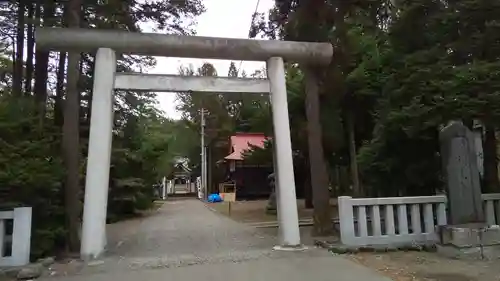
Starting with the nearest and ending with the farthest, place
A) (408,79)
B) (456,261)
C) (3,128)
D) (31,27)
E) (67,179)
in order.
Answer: (456,261)
(3,128)
(67,179)
(408,79)
(31,27)

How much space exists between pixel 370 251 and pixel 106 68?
6.20 metres

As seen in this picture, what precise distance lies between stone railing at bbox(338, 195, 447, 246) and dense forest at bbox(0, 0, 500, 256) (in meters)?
Answer: 1.60

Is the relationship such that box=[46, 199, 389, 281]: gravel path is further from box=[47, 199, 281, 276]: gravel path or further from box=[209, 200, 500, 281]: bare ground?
box=[209, 200, 500, 281]: bare ground

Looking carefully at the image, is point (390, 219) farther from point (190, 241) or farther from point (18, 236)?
point (18, 236)

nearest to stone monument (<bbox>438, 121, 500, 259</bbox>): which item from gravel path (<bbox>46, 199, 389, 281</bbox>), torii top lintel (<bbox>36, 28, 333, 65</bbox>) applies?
gravel path (<bbox>46, 199, 389, 281</bbox>)

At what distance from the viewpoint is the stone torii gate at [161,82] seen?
8078mm

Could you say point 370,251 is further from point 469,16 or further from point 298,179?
point 298,179

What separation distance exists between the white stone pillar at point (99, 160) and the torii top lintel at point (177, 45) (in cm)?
31

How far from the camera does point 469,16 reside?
29.4 feet

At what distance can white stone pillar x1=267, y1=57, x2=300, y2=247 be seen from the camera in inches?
344

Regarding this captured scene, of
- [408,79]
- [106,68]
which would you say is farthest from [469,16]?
[106,68]

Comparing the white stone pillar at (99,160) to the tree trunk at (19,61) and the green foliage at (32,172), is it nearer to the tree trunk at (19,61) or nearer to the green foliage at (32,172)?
the green foliage at (32,172)

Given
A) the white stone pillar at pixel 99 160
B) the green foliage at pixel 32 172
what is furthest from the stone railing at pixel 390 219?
the green foliage at pixel 32 172

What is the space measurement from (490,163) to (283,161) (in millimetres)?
5453
